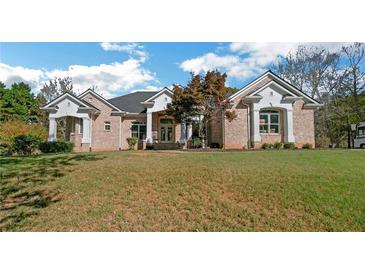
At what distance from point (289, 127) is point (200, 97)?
7917 mm

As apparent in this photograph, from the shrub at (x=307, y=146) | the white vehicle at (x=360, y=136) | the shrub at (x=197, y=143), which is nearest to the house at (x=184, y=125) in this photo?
the shrub at (x=307, y=146)

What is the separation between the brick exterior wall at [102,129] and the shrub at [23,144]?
6258 mm

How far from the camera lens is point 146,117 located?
75.0 feet

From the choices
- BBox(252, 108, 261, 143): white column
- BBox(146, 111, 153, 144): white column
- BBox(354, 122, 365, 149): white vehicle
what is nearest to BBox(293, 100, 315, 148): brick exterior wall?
BBox(252, 108, 261, 143): white column

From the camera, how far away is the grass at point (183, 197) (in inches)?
230

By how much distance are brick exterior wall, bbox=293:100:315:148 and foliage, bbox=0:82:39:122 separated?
103ft

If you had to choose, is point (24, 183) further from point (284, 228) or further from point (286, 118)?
point (286, 118)

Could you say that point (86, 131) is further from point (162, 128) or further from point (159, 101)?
point (159, 101)

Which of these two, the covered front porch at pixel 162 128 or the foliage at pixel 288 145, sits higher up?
the covered front porch at pixel 162 128

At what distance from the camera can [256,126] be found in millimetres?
19250

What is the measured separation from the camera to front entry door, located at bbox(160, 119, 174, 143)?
2284cm

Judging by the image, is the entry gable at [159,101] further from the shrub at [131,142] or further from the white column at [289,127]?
the white column at [289,127]

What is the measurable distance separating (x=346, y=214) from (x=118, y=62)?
12.9 metres

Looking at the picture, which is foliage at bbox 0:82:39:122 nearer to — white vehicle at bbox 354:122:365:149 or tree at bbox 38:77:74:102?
tree at bbox 38:77:74:102
